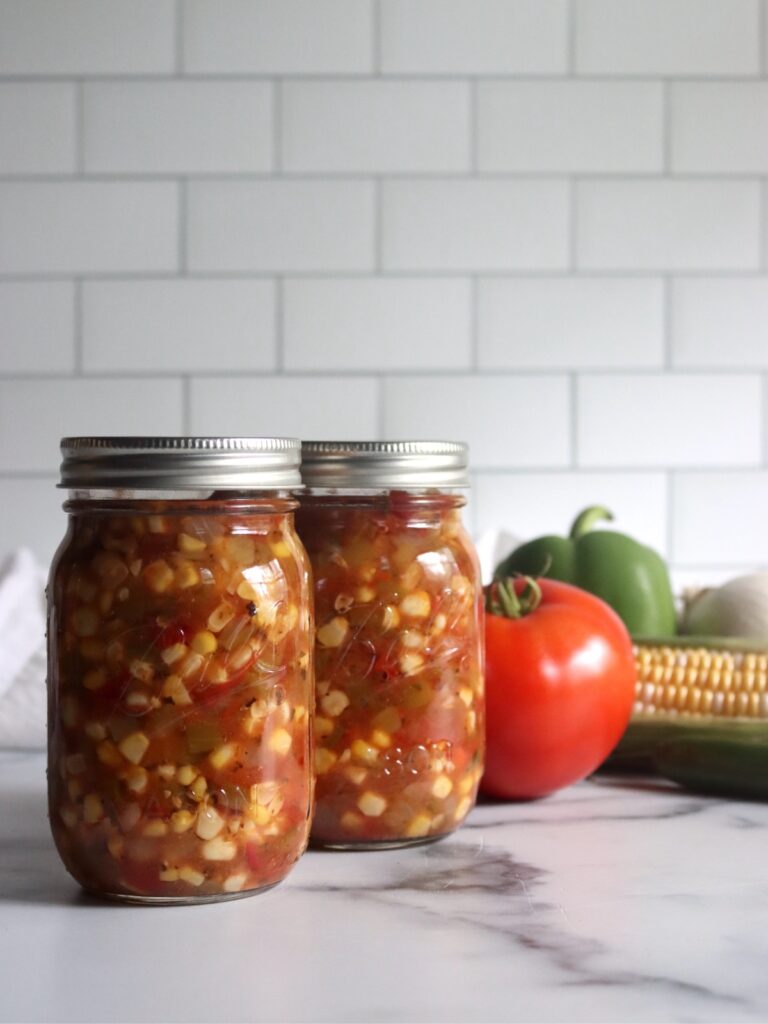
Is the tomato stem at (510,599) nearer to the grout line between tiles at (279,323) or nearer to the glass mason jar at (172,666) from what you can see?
the glass mason jar at (172,666)

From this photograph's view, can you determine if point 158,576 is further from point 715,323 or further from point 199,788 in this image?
point 715,323

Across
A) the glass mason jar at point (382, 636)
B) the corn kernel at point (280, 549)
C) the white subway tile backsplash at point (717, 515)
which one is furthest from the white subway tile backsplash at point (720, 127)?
the corn kernel at point (280, 549)

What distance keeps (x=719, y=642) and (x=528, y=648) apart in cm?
23

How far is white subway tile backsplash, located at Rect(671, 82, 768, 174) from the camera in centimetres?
179

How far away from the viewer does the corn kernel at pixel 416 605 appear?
68cm

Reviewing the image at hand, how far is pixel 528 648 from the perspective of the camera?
0.82m

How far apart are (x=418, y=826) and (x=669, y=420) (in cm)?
120

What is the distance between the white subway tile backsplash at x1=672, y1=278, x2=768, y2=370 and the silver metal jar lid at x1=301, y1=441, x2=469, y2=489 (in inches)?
47.2

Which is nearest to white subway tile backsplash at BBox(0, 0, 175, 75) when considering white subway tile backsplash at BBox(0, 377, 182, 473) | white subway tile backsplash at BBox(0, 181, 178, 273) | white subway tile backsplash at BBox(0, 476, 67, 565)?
white subway tile backsplash at BBox(0, 181, 178, 273)

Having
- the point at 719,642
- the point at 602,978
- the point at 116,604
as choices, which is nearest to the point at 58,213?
the point at 719,642

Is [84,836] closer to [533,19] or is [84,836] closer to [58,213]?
[58,213]

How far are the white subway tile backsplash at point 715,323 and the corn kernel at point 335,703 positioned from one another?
124 cm

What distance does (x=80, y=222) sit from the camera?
176 centimetres

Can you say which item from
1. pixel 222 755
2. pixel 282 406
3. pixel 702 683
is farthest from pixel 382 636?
pixel 282 406
